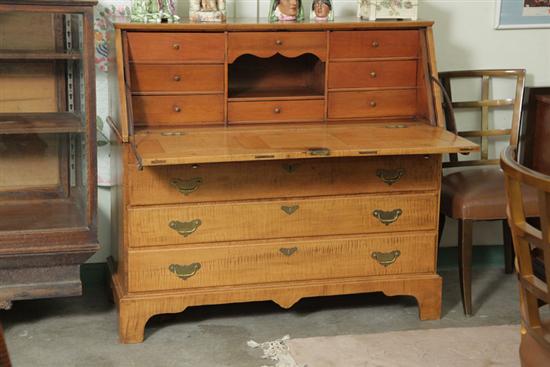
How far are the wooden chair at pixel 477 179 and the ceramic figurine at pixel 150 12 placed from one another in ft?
4.01

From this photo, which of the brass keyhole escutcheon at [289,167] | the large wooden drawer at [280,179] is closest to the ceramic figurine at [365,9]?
the large wooden drawer at [280,179]

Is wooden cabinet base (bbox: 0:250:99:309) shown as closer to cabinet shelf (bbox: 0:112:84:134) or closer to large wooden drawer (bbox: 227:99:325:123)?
cabinet shelf (bbox: 0:112:84:134)

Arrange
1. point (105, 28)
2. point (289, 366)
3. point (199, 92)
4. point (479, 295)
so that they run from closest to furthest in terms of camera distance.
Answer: point (289, 366) < point (199, 92) < point (105, 28) < point (479, 295)

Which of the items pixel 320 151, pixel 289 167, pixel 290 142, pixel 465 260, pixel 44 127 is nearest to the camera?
pixel 320 151

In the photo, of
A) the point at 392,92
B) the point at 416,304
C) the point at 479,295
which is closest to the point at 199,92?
the point at 392,92

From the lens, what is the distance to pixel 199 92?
144 inches

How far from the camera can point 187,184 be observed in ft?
11.4

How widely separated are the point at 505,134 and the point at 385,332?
4.02 ft

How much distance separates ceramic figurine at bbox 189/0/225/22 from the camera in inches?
146

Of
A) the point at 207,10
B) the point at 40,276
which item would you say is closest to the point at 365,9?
the point at 207,10

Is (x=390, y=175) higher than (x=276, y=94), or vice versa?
(x=276, y=94)

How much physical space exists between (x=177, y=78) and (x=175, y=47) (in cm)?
12

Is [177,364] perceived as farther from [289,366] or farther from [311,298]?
[311,298]

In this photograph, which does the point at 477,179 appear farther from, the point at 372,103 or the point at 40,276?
the point at 40,276
